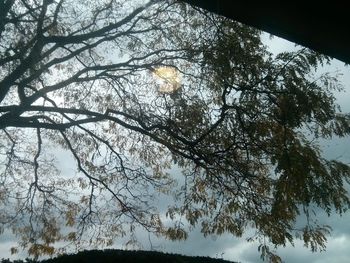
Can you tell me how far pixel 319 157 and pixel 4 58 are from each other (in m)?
8.73

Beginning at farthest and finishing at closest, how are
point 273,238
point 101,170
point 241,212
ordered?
point 101,170, point 241,212, point 273,238

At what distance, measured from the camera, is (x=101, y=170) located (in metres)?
13.8

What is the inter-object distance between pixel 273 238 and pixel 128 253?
3934mm

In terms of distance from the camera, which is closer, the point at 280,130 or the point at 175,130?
the point at 280,130

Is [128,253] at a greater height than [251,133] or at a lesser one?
lesser

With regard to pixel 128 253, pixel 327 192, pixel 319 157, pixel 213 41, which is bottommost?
pixel 128 253

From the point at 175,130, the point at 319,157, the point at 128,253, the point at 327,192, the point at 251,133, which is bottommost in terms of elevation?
the point at 128,253

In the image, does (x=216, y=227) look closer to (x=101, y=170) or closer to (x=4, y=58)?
(x=101, y=170)

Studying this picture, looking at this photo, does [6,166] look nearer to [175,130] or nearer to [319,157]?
[175,130]

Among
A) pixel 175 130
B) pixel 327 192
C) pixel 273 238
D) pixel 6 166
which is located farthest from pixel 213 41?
pixel 6 166

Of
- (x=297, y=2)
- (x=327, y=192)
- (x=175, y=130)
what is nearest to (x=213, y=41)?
(x=175, y=130)

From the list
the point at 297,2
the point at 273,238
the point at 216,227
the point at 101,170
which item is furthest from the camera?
the point at 101,170

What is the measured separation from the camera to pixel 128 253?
713cm

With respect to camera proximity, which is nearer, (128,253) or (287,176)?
(128,253)
